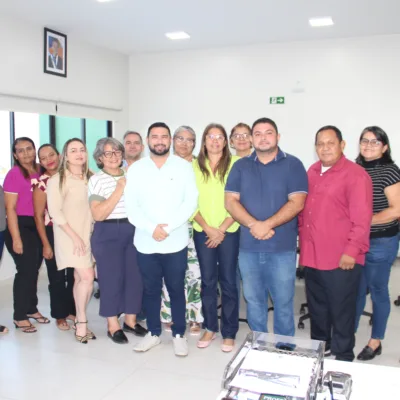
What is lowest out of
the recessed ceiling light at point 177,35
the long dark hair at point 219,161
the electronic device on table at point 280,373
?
the electronic device on table at point 280,373

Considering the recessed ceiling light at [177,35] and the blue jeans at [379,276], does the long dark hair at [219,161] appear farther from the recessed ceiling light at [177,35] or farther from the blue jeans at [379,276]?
the recessed ceiling light at [177,35]

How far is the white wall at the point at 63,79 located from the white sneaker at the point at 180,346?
287 centimetres

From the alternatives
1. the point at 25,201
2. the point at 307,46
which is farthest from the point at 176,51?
the point at 25,201

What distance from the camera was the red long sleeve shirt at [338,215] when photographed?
2555mm

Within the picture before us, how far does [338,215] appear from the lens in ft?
8.59

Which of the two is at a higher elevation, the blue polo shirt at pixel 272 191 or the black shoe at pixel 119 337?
the blue polo shirt at pixel 272 191

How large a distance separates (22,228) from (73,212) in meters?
0.57

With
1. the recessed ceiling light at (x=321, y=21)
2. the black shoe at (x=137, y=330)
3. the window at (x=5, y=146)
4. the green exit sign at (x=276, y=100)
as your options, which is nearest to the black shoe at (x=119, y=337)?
the black shoe at (x=137, y=330)

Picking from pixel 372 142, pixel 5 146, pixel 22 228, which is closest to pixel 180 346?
pixel 22 228

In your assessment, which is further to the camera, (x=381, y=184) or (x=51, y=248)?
(x=51, y=248)

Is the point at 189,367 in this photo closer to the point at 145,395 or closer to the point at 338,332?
the point at 145,395

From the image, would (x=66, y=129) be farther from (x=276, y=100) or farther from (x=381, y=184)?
(x=381, y=184)

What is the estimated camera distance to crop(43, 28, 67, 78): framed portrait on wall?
562cm

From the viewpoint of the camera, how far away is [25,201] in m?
3.52
